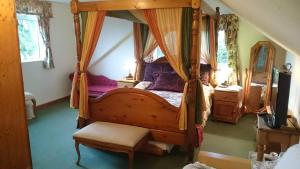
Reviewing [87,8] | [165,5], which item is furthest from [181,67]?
[87,8]

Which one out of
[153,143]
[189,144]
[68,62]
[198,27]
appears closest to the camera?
[198,27]

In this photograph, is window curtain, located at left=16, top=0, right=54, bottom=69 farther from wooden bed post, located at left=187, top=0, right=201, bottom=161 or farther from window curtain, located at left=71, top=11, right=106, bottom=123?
wooden bed post, located at left=187, top=0, right=201, bottom=161

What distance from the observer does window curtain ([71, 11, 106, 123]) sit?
3049 mm

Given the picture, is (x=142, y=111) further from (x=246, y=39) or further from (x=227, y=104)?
(x=246, y=39)

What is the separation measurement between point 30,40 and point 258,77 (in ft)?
15.9

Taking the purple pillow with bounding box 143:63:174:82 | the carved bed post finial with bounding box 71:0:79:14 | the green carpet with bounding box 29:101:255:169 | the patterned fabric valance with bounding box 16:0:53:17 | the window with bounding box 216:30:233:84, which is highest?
the patterned fabric valance with bounding box 16:0:53:17

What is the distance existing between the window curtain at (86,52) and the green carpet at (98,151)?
574 millimetres

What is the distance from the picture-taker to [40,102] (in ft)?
17.0

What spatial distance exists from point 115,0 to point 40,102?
11.0ft

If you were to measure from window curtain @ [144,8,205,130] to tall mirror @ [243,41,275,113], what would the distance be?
2.55 metres

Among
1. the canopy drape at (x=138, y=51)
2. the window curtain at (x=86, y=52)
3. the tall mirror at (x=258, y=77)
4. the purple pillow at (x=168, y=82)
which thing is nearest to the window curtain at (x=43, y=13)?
the canopy drape at (x=138, y=51)

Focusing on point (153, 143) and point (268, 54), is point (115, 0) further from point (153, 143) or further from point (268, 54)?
point (268, 54)

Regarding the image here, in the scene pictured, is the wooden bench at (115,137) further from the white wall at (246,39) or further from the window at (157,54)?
the white wall at (246,39)

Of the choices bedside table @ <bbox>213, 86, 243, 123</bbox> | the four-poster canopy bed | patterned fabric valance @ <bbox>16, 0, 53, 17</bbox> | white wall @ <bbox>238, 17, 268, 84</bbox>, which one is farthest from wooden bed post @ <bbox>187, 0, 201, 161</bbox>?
patterned fabric valance @ <bbox>16, 0, 53, 17</bbox>
